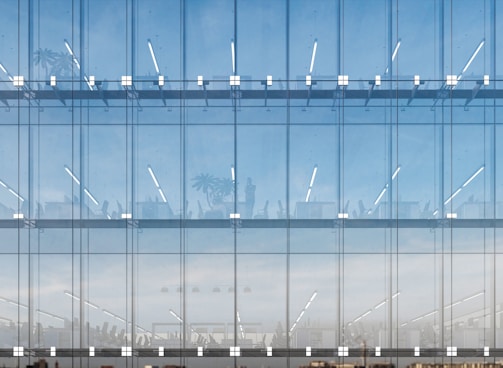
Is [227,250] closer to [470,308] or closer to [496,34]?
[470,308]

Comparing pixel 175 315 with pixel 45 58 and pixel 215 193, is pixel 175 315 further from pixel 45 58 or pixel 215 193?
pixel 45 58

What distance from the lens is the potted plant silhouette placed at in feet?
68.4

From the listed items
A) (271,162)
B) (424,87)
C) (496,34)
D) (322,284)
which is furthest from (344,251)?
(496,34)

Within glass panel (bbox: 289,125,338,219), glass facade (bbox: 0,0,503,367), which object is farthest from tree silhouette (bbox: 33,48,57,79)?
glass panel (bbox: 289,125,338,219)

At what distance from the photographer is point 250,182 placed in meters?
20.9

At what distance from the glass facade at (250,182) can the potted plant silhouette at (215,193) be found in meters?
0.04

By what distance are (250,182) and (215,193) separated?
75cm

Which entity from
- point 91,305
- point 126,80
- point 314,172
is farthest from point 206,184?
point 91,305

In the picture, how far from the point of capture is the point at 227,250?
818 inches

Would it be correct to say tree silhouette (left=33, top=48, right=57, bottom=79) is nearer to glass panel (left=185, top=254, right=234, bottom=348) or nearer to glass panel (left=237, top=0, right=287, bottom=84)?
glass panel (left=237, top=0, right=287, bottom=84)

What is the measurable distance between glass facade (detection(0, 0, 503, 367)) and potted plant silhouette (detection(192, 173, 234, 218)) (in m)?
0.04

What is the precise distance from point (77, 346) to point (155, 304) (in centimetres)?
179

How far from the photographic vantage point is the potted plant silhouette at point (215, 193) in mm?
20859

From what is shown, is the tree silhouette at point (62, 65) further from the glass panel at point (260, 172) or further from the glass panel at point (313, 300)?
the glass panel at point (313, 300)
